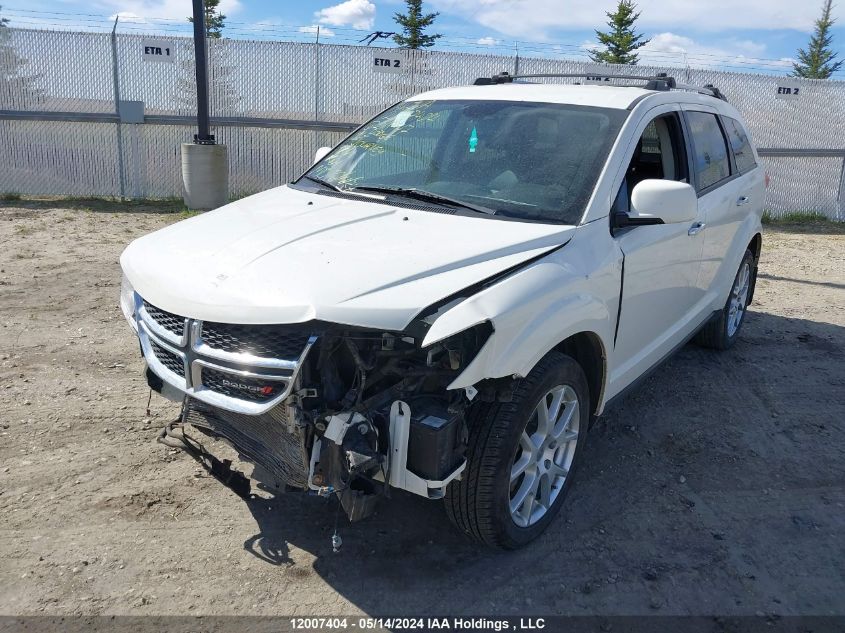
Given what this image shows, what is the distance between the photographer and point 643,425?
15.2 feet

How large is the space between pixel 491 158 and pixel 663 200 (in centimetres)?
92

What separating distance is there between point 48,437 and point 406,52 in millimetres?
10437

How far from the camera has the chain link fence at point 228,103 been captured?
12109 mm

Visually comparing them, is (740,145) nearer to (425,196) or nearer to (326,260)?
(425,196)

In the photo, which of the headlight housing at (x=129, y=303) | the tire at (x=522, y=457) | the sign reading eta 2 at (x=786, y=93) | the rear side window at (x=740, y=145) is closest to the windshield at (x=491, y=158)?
the tire at (x=522, y=457)

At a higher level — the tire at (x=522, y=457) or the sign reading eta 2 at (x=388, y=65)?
the sign reading eta 2 at (x=388, y=65)

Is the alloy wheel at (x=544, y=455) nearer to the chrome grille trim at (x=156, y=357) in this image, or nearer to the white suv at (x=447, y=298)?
the white suv at (x=447, y=298)

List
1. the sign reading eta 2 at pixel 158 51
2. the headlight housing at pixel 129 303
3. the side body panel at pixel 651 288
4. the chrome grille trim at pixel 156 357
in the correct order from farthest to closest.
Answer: the sign reading eta 2 at pixel 158 51 < the side body panel at pixel 651 288 < the headlight housing at pixel 129 303 < the chrome grille trim at pixel 156 357

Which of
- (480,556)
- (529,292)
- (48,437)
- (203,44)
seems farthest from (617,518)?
(203,44)

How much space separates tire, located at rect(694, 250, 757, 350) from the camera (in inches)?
225

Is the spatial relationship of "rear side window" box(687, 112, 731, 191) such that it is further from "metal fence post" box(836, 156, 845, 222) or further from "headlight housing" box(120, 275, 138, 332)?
"metal fence post" box(836, 156, 845, 222)

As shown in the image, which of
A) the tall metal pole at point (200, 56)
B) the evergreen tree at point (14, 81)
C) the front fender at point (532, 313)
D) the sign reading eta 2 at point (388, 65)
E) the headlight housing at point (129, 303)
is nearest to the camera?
the front fender at point (532, 313)

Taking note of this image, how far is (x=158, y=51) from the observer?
1234 centimetres

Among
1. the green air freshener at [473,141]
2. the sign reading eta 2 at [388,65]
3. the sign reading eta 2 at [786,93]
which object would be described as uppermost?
the sign reading eta 2 at [388,65]
